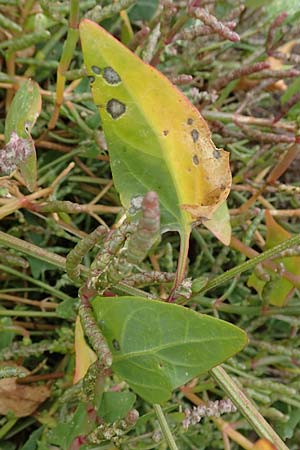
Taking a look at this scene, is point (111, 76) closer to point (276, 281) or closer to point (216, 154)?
point (216, 154)

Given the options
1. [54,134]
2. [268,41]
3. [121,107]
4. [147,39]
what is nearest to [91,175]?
[54,134]

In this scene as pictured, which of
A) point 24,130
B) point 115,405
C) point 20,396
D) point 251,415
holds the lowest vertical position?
point 20,396

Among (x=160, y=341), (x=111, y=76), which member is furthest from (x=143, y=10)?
(x=160, y=341)

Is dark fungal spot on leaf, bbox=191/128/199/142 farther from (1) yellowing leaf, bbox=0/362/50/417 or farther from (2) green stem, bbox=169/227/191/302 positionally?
(1) yellowing leaf, bbox=0/362/50/417

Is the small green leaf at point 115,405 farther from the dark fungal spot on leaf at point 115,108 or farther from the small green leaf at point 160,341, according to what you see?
the dark fungal spot on leaf at point 115,108

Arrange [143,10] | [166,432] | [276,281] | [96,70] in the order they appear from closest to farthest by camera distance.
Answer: [96,70]
[166,432]
[276,281]
[143,10]

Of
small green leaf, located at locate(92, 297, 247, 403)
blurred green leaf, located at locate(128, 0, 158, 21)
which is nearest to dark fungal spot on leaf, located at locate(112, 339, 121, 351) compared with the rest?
small green leaf, located at locate(92, 297, 247, 403)

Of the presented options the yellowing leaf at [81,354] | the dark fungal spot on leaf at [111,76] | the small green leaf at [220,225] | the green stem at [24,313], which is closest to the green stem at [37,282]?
the green stem at [24,313]

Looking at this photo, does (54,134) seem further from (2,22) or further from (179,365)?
(179,365)
